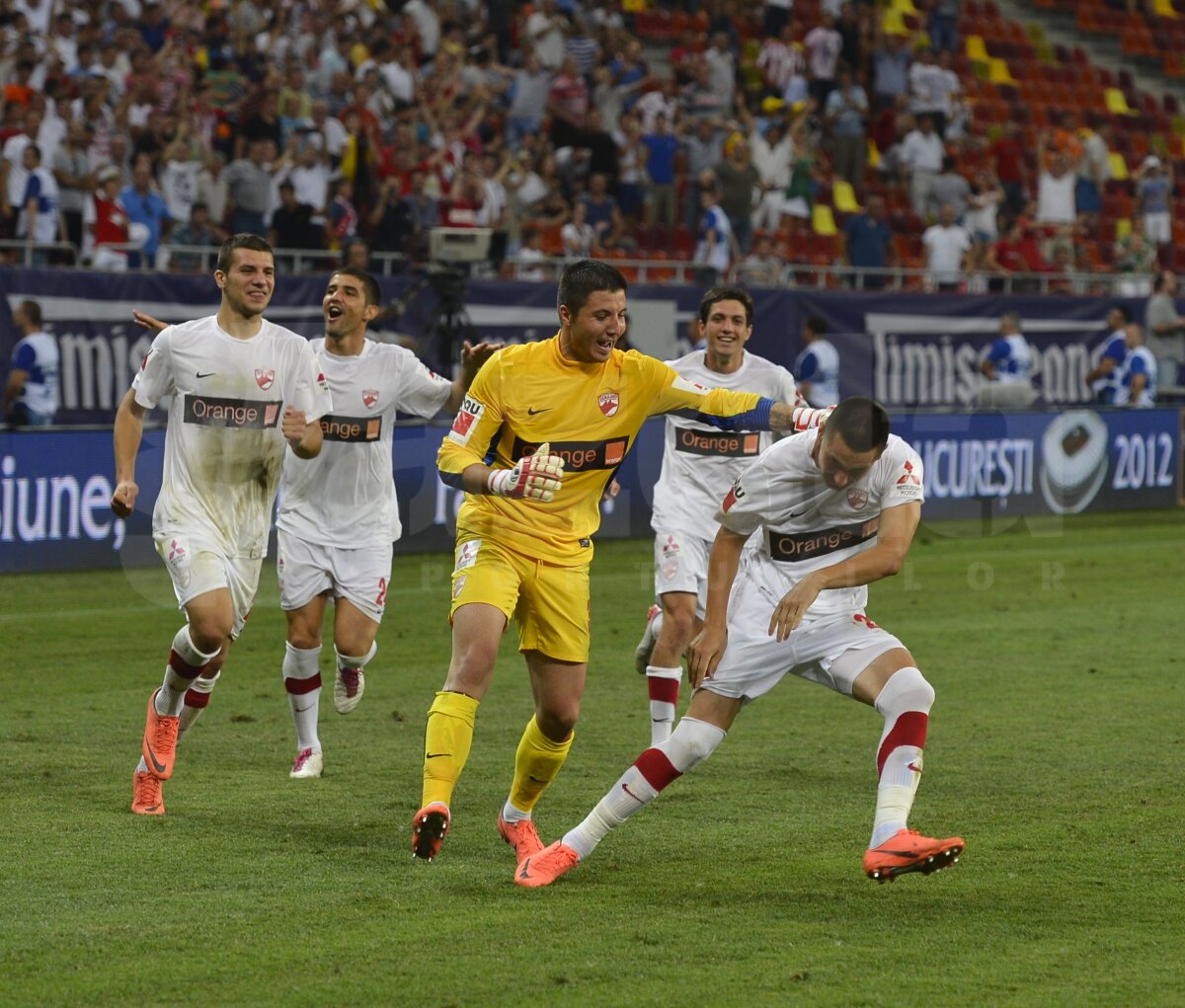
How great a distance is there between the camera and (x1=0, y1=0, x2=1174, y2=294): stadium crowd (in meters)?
18.9

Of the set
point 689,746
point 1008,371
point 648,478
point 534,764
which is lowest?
point 648,478

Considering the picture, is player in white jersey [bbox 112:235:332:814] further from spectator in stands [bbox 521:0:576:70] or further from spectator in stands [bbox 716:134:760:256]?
spectator in stands [bbox 521:0:576:70]

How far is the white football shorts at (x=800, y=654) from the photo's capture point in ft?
22.4

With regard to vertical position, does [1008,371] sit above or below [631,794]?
below

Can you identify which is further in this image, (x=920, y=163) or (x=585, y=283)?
(x=920, y=163)

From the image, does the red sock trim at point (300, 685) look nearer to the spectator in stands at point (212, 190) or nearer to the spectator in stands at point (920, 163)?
the spectator in stands at point (212, 190)

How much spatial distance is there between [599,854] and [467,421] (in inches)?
71.4

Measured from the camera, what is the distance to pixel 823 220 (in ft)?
87.2

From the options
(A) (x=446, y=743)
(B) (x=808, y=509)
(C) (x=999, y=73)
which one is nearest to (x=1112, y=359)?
(C) (x=999, y=73)

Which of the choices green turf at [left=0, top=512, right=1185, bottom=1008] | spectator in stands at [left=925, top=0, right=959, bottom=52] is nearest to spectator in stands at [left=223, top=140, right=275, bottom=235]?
green turf at [left=0, top=512, right=1185, bottom=1008]

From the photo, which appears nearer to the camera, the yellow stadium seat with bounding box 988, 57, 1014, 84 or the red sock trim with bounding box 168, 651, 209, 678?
the red sock trim with bounding box 168, 651, 209, 678

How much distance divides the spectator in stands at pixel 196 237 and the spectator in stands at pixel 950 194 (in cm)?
1208

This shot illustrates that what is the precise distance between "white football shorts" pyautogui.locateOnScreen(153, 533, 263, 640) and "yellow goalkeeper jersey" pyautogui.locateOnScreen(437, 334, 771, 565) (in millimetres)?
1381

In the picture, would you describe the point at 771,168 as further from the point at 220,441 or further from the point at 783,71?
the point at 220,441
